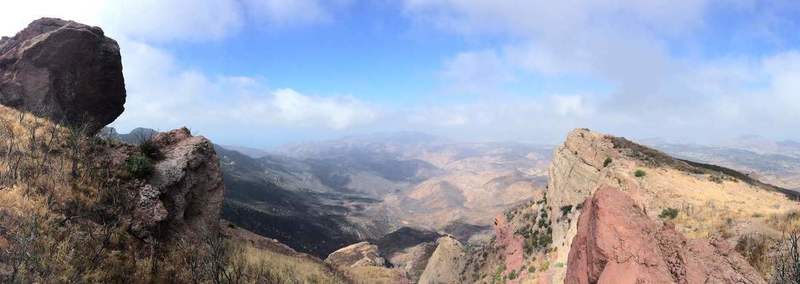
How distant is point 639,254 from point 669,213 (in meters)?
7.36

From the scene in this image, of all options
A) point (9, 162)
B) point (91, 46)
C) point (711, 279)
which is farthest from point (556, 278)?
point (91, 46)

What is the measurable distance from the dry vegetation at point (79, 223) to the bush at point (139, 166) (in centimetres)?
5

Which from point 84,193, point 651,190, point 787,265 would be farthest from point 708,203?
point 84,193

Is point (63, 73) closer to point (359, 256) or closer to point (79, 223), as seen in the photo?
point (79, 223)

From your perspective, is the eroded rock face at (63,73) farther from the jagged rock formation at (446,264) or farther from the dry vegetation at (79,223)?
the jagged rock formation at (446,264)

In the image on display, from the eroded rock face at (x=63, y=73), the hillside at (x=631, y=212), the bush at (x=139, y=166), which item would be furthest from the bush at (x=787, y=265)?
the eroded rock face at (x=63, y=73)

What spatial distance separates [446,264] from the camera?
4703 cm

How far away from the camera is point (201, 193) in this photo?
2238cm

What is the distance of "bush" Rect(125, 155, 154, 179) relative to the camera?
18375 mm

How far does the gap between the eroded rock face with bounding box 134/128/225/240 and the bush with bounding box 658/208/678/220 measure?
69.0 ft

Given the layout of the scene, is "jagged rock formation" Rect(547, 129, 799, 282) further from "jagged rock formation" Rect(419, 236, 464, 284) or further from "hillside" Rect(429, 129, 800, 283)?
"jagged rock formation" Rect(419, 236, 464, 284)

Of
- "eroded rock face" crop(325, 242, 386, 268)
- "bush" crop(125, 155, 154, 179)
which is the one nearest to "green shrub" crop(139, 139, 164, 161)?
"bush" crop(125, 155, 154, 179)

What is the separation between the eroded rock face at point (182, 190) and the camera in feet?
56.3

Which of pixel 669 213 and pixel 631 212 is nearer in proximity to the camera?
pixel 631 212
